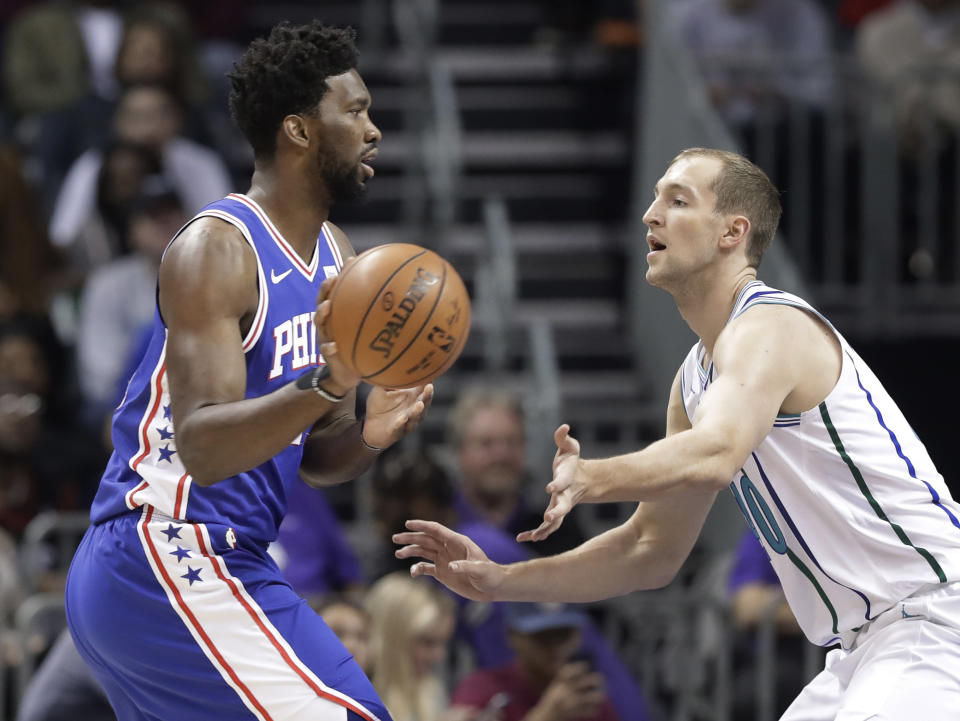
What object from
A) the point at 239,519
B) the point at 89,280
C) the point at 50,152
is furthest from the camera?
the point at 50,152

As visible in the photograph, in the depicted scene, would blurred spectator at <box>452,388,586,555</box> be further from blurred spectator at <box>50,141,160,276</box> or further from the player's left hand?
the player's left hand

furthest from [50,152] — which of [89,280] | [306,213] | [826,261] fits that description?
[306,213]

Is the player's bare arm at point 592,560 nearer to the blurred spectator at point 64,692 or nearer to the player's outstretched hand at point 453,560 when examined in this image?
the player's outstretched hand at point 453,560

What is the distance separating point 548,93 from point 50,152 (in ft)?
11.4

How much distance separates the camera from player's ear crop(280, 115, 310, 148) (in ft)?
12.9

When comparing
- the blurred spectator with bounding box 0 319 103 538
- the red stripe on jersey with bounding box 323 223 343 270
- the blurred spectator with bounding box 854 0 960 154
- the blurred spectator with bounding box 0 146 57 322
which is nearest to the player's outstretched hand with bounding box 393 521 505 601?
the red stripe on jersey with bounding box 323 223 343 270

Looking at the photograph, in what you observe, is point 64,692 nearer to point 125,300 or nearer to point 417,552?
point 417,552

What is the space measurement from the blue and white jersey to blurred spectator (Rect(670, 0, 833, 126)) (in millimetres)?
5832

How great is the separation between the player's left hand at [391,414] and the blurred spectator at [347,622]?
1.95 m

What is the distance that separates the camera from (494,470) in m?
7.07

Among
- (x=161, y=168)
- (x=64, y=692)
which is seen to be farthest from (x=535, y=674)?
(x=161, y=168)

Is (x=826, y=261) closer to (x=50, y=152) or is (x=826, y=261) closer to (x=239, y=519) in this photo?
(x=50, y=152)

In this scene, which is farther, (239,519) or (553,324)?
(553,324)

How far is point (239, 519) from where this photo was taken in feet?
12.4
